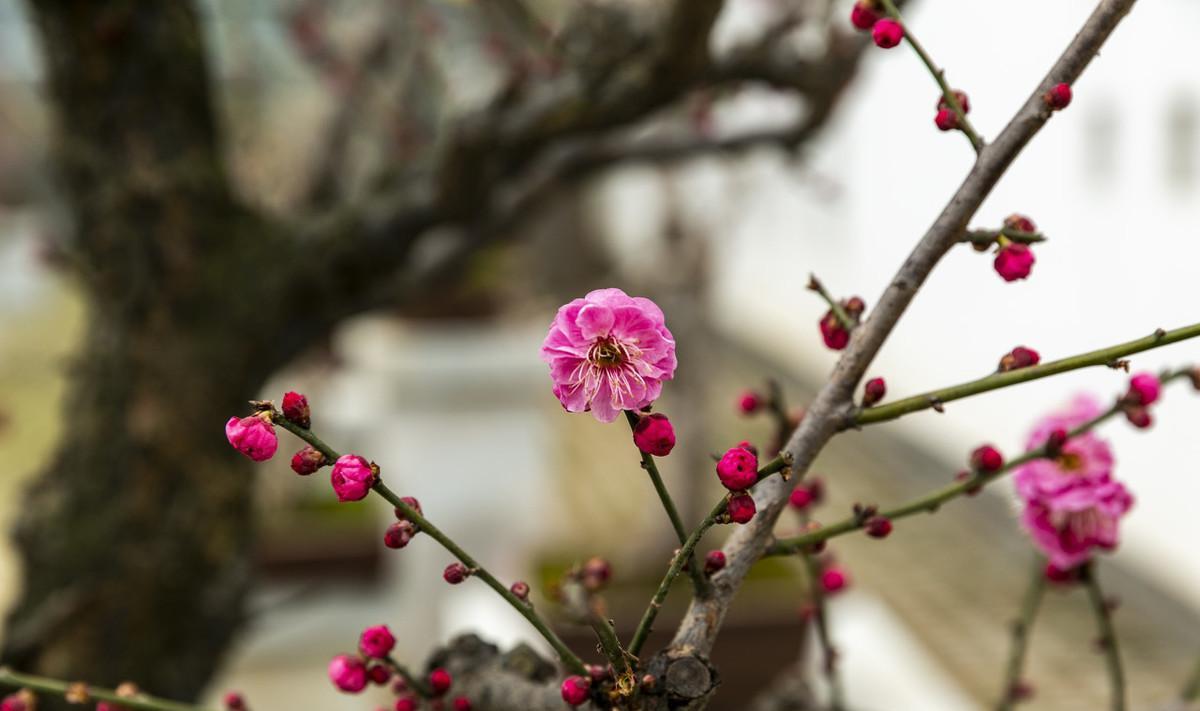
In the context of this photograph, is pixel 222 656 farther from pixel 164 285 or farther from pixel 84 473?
pixel 164 285

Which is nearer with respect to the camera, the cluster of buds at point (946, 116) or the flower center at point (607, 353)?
the flower center at point (607, 353)

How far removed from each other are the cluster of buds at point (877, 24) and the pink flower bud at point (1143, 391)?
0.24 metres

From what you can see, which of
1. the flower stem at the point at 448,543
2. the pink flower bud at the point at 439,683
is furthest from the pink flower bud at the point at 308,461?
the pink flower bud at the point at 439,683

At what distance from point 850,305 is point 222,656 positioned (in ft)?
3.35

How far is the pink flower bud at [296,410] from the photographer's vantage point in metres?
0.50

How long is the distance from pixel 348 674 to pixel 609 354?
29 centimetres

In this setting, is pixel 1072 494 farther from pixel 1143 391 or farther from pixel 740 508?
pixel 740 508

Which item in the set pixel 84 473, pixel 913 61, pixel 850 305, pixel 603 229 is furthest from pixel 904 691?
pixel 603 229

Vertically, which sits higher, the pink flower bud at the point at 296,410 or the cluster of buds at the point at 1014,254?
the cluster of buds at the point at 1014,254

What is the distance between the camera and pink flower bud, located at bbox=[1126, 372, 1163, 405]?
66 centimetres

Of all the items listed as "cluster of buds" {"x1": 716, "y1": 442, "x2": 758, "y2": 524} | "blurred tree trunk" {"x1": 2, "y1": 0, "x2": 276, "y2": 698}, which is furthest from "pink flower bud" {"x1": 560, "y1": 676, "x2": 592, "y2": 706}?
"blurred tree trunk" {"x1": 2, "y1": 0, "x2": 276, "y2": 698}

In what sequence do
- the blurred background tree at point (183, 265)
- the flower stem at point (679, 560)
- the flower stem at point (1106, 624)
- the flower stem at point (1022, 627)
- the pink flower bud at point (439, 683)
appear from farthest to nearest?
the blurred background tree at point (183, 265)
the flower stem at point (1022, 627)
the flower stem at point (1106, 624)
the pink flower bud at point (439, 683)
the flower stem at point (679, 560)

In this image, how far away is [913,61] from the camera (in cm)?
534

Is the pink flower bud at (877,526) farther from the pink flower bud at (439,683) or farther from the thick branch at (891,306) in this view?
the pink flower bud at (439,683)
